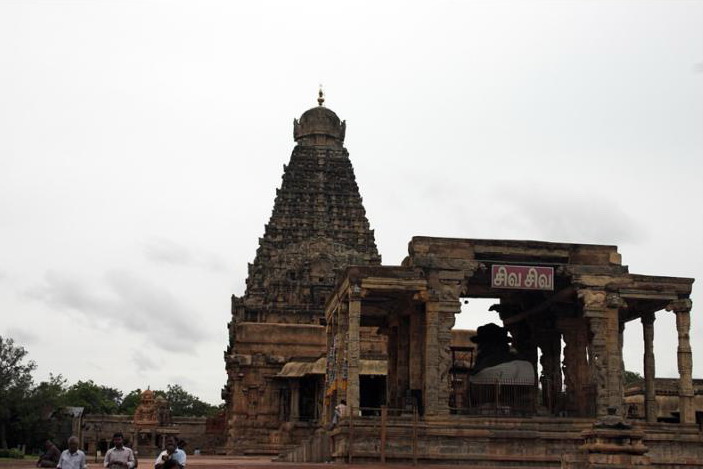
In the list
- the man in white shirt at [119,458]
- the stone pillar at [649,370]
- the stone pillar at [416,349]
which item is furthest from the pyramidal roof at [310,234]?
the man in white shirt at [119,458]

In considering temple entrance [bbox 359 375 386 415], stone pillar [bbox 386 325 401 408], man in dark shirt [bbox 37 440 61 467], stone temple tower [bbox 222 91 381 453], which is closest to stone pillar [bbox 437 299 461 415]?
stone pillar [bbox 386 325 401 408]

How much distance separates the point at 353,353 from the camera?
32.5 m

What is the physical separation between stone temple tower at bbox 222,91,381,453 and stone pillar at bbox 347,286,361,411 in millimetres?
12482

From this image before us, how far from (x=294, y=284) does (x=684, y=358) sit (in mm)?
37337

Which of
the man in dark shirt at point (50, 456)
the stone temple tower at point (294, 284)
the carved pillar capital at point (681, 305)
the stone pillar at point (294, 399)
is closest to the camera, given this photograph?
the man in dark shirt at point (50, 456)

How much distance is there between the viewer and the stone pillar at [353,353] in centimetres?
3231

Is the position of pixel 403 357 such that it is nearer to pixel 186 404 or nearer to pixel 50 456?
pixel 50 456

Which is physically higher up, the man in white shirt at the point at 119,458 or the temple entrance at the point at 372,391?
the temple entrance at the point at 372,391

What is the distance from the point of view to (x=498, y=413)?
1325 inches

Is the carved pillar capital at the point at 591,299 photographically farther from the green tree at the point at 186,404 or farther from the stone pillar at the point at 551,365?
the green tree at the point at 186,404

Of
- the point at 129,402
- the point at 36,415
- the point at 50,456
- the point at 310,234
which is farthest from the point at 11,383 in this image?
the point at 129,402

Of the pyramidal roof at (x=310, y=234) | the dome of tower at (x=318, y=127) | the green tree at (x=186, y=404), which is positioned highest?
the dome of tower at (x=318, y=127)

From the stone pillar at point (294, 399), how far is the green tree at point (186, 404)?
84.1 metres

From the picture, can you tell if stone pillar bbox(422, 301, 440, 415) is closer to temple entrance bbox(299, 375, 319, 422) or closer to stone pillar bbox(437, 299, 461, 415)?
stone pillar bbox(437, 299, 461, 415)
